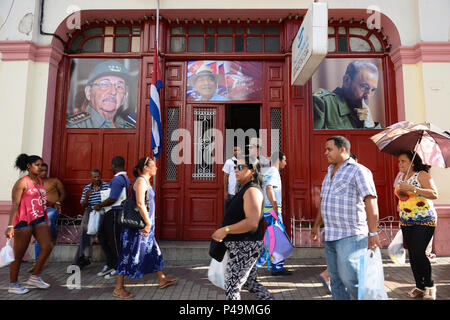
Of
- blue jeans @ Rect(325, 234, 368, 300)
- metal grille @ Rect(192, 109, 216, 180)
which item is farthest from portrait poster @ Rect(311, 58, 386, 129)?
blue jeans @ Rect(325, 234, 368, 300)

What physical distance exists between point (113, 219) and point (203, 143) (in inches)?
102

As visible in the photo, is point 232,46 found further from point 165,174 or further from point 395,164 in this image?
point 395,164

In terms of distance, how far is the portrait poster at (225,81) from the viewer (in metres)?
6.76

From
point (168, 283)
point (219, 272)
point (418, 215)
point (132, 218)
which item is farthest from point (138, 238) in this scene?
point (418, 215)

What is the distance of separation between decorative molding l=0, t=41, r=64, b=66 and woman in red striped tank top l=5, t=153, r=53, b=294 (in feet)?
10.4

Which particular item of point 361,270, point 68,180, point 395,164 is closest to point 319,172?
point 395,164

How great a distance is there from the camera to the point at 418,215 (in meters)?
3.70

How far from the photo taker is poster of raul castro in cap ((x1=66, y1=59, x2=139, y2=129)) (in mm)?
6676

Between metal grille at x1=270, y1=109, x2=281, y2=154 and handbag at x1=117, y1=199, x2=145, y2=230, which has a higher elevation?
metal grille at x1=270, y1=109, x2=281, y2=154

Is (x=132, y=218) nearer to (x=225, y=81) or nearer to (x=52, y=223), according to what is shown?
(x=52, y=223)

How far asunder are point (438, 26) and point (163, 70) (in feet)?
19.4

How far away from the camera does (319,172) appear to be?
21.1 feet

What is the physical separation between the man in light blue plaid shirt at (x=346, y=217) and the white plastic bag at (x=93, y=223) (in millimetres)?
3790

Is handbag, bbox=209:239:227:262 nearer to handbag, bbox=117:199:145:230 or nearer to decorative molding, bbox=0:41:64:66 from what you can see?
handbag, bbox=117:199:145:230
